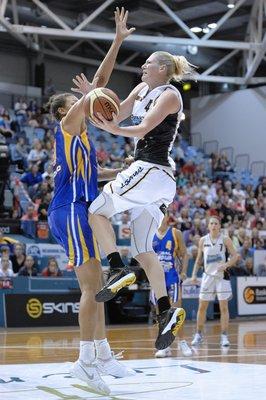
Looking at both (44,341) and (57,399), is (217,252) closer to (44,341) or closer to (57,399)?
(44,341)

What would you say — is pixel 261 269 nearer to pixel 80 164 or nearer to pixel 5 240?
pixel 5 240

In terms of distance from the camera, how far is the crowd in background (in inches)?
669

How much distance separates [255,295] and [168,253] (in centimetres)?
830

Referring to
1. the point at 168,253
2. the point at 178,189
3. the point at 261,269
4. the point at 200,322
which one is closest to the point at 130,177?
the point at 168,253

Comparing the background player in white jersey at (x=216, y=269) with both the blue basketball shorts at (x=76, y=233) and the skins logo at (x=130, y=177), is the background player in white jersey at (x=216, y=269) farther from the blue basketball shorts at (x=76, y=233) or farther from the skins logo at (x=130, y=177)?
the skins logo at (x=130, y=177)

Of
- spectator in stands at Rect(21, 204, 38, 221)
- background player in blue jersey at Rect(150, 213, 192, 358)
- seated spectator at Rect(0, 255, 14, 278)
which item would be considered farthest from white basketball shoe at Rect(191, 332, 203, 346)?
spectator in stands at Rect(21, 204, 38, 221)

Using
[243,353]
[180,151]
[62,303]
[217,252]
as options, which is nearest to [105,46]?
[180,151]

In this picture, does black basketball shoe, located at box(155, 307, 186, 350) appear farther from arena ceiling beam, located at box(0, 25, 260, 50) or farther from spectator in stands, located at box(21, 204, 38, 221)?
arena ceiling beam, located at box(0, 25, 260, 50)

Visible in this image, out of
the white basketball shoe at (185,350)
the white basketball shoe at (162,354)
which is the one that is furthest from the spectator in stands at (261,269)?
the white basketball shoe at (162,354)

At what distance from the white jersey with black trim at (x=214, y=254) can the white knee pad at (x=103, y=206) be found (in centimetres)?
611

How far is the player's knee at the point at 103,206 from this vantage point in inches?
228

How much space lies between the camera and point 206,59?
29.1 m

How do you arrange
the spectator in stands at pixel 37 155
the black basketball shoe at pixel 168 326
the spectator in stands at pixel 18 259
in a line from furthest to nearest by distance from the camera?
the spectator in stands at pixel 37 155, the spectator in stands at pixel 18 259, the black basketball shoe at pixel 168 326

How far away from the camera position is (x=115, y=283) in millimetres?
5449
